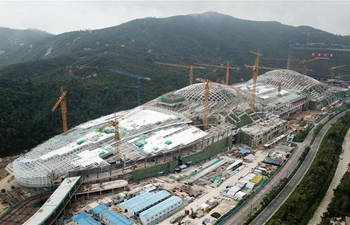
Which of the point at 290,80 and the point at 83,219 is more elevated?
the point at 290,80

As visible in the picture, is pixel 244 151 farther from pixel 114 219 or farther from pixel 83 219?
pixel 83 219

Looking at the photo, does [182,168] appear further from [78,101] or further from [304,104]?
[304,104]

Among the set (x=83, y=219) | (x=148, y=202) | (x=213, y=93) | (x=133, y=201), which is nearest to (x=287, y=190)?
(x=148, y=202)

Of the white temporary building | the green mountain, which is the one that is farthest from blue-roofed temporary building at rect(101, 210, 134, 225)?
the green mountain

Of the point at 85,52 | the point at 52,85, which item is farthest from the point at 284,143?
the point at 85,52

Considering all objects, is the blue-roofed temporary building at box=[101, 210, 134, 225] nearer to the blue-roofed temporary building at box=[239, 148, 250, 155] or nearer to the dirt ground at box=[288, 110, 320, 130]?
the blue-roofed temporary building at box=[239, 148, 250, 155]
